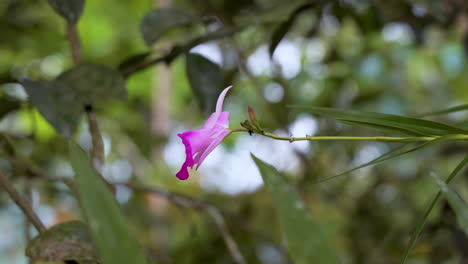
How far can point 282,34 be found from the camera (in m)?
0.41

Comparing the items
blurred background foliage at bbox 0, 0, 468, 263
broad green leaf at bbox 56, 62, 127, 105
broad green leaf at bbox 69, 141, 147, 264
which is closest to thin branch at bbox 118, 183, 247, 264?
blurred background foliage at bbox 0, 0, 468, 263

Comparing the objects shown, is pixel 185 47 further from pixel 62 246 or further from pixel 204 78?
pixel 62 246

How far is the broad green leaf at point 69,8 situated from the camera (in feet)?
1.26

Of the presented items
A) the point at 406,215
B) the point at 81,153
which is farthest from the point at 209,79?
the point at 406,215

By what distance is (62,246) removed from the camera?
284mm

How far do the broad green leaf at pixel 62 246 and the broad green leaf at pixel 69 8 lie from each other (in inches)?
7.2

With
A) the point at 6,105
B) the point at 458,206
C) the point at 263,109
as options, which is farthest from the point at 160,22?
the point at 263,109

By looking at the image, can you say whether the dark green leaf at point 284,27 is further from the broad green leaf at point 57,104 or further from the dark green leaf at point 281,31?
the broad green leaf at point 57,104

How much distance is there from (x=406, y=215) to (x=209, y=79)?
1.89ft

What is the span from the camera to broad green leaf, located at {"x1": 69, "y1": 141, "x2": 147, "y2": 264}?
0.63 feet

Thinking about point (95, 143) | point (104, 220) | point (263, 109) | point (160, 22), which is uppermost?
point (263, 109)

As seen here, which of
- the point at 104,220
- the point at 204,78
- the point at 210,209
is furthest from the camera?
the point at 210,209

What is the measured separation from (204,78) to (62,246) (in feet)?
0.64

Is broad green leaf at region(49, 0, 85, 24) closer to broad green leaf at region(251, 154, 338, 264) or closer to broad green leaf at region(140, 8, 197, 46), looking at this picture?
broad green leaf at region(140, 8, 197, 46)
